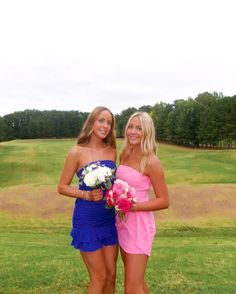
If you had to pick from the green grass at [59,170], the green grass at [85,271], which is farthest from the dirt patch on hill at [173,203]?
the green grass at [85,271]

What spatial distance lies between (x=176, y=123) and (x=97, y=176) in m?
74.7

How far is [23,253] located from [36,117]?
372 ft

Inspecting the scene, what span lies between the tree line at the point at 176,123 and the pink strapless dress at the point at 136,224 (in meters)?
38.9

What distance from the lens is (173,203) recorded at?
73.0 feet

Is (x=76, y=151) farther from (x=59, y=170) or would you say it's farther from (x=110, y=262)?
(x=59, y=170)

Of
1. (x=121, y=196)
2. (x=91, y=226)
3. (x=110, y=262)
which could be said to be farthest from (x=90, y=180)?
(x=110, y=262)

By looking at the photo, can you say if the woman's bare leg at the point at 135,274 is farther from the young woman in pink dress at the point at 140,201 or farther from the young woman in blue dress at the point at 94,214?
the young woman in blue dress at the point at 94,214

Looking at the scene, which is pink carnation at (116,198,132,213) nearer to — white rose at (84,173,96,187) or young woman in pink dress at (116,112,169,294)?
young woman in pink dress at (116,112,169,294)

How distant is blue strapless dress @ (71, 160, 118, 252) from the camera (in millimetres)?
A: 5023

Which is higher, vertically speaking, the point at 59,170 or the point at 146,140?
the point at 146,140

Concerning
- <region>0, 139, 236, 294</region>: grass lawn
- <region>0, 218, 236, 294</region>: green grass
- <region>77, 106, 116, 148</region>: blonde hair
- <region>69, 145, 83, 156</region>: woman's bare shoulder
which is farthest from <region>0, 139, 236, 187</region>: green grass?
<region>69, 145, 83, 156</region>: woman's bare shoulder

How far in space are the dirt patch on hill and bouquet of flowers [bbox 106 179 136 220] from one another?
15109 mm

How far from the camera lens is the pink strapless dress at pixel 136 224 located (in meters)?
5.11

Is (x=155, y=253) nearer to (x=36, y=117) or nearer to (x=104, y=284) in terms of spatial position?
(x=104, y=284)
